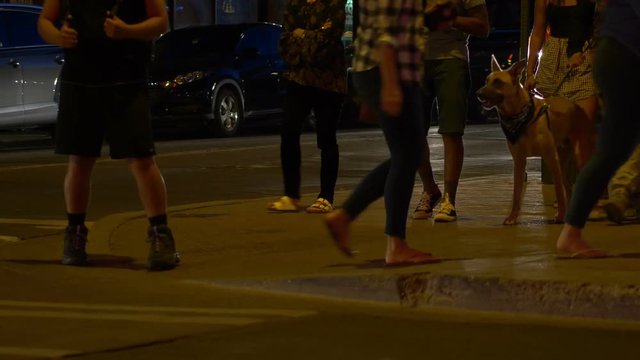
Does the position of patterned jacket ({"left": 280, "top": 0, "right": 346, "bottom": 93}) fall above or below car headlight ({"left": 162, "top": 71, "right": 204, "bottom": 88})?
above

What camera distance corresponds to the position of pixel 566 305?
23.5 ft

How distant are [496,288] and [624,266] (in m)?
0.78

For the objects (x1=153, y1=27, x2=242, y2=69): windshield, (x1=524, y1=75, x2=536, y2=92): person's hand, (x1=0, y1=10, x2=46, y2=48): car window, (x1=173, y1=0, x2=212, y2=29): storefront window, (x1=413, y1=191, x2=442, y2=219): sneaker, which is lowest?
(x1=173, y1=0, x2=212, y2=29): storefront window

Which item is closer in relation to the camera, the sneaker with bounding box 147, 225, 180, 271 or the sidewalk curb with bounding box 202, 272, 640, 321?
the sidewalk curb with bounding box 202, 272, 640, 321

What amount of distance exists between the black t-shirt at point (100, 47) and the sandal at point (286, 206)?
262 cm

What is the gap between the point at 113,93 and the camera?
8383mm

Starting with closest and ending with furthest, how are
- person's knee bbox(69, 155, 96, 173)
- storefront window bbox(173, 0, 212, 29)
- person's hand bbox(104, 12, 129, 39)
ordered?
person's hand bbox(104, 12, 129, 39), person's knee bbox(69, 155, 96, 173), storefront window bbox(173, 0, 212, 29)

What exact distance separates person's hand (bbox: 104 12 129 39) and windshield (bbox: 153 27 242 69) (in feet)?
44.7

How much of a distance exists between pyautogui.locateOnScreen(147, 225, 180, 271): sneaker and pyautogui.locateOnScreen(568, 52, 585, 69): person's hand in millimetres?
2971

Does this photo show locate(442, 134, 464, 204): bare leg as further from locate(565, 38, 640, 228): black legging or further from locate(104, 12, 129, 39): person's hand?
locate(104, 12, 129, 39): person's hand

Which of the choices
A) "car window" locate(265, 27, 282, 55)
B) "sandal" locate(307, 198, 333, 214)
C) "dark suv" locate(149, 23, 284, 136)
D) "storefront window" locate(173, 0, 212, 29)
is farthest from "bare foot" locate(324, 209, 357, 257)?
"storefront window" locate(173, 0, 212, 29)

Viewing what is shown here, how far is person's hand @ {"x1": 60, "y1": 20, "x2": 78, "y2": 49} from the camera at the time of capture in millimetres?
8289

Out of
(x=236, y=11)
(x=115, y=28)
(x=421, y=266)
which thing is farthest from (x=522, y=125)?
(x=236, y=11)

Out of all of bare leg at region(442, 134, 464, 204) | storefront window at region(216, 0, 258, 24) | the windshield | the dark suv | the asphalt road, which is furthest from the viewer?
storefront window at region(216, 0, 258, 24)
